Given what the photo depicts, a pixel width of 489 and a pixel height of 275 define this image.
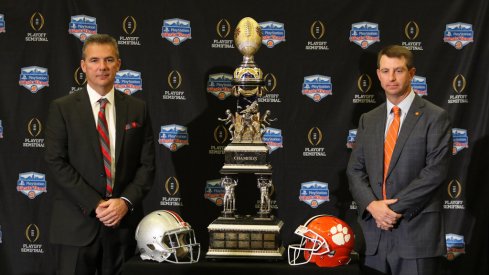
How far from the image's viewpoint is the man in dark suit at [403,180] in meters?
4.05

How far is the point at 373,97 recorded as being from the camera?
5441mm

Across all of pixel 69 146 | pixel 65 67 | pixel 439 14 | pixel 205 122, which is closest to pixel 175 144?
pixel 205 122

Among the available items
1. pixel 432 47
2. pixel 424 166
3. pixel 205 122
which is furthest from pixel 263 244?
pixel 432 47

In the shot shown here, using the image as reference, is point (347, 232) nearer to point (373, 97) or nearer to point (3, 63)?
point (373, 97)

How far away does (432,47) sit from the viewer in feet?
17.8

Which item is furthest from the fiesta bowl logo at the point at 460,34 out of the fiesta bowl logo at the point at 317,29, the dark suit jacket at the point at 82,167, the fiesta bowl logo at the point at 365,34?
the dark suit jacket at the point at 82,167

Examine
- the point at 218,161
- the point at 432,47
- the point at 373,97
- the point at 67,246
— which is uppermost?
the point at 432,47

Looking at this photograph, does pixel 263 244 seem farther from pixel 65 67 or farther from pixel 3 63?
pixel 3 63

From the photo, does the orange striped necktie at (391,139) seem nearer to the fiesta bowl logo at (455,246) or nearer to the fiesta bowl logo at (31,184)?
the fiesta bowl logo at (455,246)

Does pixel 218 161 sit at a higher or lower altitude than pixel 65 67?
lower

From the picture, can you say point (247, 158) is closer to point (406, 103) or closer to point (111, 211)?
point (111, 211)

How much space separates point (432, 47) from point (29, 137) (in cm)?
339

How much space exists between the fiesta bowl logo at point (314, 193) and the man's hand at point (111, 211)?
1847mm

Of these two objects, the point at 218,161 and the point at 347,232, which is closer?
the point at 347,232
